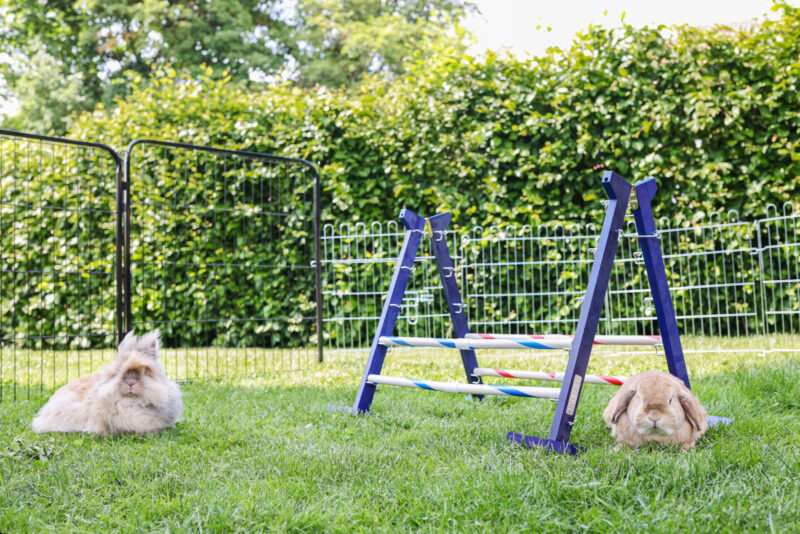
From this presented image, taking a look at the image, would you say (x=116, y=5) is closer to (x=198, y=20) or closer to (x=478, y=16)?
(x=198, y=20)

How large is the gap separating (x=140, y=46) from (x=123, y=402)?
13.6m

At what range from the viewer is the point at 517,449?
2.57 meters

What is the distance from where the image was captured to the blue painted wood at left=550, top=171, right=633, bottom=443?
2594mm

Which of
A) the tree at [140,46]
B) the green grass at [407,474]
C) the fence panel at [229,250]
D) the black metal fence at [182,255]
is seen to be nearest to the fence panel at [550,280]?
the fence panel at [229,250]

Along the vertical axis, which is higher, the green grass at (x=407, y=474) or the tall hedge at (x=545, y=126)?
the tall hedge at (x=545, y=126)

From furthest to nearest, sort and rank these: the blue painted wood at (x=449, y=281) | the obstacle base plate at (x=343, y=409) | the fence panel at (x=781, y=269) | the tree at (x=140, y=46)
Result: 1. the tree at (x=140, y=46)
2. the fence panel at (x=781, y=269)
3. the blue painted wood at (x=449, y=281)
4. the obstacle base plate at (x=343, y=409)

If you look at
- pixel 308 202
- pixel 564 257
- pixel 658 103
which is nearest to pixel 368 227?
pixel 308 202

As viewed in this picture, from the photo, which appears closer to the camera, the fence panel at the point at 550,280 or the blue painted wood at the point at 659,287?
the blue painted wood at the point at 659,287

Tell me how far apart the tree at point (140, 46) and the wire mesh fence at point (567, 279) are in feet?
29.7

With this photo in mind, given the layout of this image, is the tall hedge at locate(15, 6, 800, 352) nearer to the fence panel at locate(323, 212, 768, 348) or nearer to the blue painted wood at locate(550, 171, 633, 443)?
the fence panel at locate(323, 212, 768, 348)

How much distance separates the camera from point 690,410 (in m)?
2.53

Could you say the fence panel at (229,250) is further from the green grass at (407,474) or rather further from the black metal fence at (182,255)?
the green grass at (407,474)

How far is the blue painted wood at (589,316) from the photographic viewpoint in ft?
8.51

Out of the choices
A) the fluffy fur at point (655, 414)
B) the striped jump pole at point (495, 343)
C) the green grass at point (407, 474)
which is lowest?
the green grass at point (407, 474)
